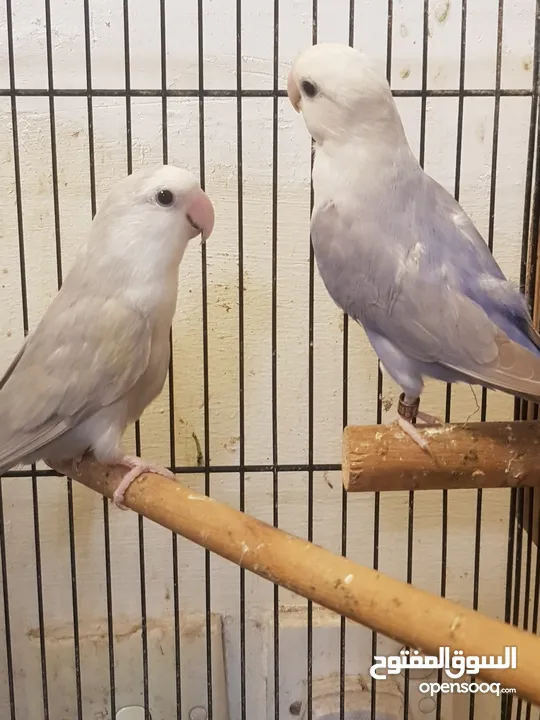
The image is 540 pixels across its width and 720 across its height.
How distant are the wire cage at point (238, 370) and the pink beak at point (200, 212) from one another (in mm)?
207

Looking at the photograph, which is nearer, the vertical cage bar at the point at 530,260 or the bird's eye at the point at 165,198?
the bird's eye at the point at 165,198

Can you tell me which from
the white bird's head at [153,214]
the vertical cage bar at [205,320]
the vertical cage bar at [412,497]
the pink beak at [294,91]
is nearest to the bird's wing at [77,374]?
the white bird's head at [153,214]

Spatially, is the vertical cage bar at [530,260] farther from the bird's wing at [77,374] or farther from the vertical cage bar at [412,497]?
the bird's wing at [77,374]

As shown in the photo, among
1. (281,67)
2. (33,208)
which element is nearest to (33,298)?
(33,208)

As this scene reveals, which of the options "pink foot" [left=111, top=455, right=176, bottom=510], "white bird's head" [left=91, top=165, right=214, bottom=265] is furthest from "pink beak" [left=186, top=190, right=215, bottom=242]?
"pink foot" [left=111, top=455, right=176, bottom=510]

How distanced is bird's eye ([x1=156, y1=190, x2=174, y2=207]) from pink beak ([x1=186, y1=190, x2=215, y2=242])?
24mm

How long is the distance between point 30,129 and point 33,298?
0.95 ft

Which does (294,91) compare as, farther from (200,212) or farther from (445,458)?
(445,458)

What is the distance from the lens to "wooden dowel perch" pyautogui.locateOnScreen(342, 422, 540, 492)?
82 cm

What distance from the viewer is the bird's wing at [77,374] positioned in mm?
889

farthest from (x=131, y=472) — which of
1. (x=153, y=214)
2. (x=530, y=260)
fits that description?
(x=530, y=260)

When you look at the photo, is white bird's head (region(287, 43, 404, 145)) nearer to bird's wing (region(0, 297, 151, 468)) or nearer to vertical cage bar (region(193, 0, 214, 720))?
vertical cage bar (region(193, 0, 214, 720))

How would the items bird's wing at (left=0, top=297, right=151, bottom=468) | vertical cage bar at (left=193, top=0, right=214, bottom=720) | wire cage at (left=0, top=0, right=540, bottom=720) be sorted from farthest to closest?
wire cage at (left=0, top=0, right=540, bottom=720) → vertical cage bar at (left=193, top=0, right=214, bottom=720) → bird's wing at (left=0, top=297, right=151, bottom=468)

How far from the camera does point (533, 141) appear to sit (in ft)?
3.55
